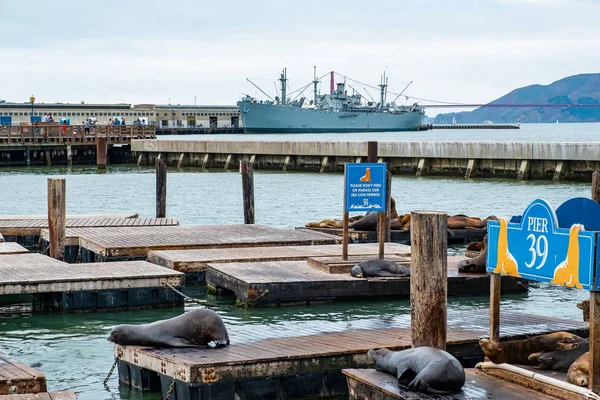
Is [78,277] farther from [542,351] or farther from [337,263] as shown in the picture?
[542,351]

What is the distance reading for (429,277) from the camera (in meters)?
7.98

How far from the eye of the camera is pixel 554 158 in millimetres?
39188

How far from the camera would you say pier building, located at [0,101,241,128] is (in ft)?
461

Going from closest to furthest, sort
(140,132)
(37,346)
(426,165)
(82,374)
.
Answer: (82,374) → (37,346) → (426,165) → (140,132)

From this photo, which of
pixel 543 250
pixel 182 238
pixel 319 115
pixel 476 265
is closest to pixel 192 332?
pixel 543 250

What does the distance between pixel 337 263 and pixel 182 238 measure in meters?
4.05

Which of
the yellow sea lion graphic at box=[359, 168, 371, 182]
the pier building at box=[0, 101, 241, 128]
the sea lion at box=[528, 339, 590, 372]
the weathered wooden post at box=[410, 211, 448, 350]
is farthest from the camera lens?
the pier building at box=[0, 101, 241, 128]

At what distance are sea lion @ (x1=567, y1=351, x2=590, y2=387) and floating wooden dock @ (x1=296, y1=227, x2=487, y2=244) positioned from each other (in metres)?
11.8

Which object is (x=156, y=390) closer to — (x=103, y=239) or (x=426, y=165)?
(x=103, y=239)

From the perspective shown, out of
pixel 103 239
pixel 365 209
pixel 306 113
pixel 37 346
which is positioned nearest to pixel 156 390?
pixel 37 346

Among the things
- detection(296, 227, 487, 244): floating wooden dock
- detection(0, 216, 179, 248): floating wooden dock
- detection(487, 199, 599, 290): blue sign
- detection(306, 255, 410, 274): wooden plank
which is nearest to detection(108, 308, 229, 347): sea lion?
detection(487, 199, 599, 290): blue sign

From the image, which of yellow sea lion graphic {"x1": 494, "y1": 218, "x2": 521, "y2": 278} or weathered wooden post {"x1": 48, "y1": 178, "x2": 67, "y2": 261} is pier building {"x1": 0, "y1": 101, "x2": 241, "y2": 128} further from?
yellow sea lion graphic {"x1": 494, "y1": 218, "x2": 521, "y2": 278}

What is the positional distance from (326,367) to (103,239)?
29.3 ft

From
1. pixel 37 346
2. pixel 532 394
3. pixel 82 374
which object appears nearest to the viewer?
pixel 532 394
